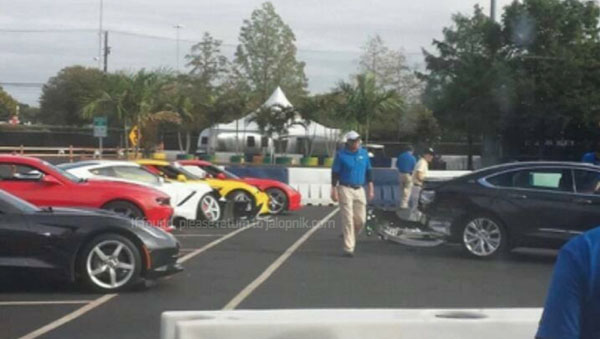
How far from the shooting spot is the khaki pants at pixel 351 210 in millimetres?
12805

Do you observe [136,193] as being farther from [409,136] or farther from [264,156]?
[409,136]

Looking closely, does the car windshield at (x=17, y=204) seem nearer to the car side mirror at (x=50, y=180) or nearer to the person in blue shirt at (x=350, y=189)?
the car side mirror at (x=50, y=180)

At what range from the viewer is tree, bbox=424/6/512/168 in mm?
40781

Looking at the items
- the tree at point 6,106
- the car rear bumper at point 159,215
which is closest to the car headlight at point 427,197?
the car rear bumper at point 159,215

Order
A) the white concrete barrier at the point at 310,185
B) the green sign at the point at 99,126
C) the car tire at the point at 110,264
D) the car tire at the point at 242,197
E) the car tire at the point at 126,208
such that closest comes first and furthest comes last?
the car tire at the point at 110,264 < the car tire at the point at 126,208 < the car tire at the point at 242,197 < the white concrete barrier at the point at 310,185 < the green sign at the point at 99,126

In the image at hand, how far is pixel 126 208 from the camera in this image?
1362 cm

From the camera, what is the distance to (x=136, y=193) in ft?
44.9

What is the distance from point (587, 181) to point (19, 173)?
26.6ft

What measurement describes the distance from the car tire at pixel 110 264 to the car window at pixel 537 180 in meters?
5.87

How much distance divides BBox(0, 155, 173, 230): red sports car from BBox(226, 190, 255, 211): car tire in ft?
15.1

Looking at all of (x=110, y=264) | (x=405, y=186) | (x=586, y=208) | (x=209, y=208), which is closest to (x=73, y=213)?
(x=110, y=264)

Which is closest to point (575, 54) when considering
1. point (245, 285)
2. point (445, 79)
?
point (445, 79)

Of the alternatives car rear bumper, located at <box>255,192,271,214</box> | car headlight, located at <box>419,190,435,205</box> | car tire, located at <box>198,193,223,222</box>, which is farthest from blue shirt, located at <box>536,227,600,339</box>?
car rear bumper, located at <box>255,192,271,214</box>

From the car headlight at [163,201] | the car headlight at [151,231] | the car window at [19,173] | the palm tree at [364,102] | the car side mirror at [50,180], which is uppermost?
the palm tree at [364,102]
